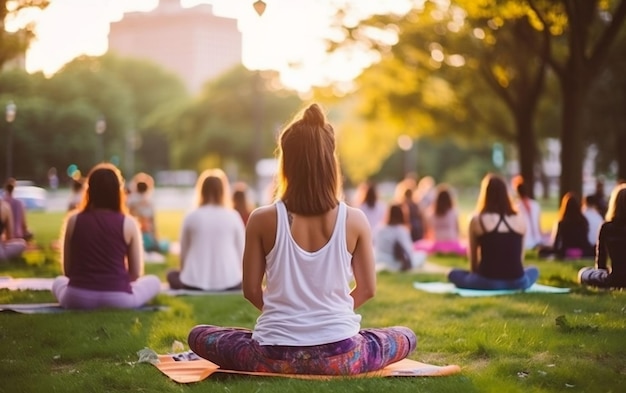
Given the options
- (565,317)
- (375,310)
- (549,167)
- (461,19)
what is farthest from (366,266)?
(549,167)

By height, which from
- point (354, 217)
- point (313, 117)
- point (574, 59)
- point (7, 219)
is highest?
point (574, 59)

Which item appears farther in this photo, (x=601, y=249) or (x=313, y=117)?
(x=601, y=249)

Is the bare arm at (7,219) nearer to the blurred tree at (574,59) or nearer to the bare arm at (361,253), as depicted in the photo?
the blurred tree at (574,59)

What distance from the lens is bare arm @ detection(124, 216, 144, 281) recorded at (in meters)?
9.11

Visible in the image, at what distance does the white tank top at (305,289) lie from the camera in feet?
18.6

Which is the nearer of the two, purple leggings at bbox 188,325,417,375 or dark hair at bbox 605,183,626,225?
purple leggings at bbox 188,325,417,375

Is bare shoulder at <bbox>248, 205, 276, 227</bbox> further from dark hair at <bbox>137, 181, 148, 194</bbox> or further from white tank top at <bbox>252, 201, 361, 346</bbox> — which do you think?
dark hair at <bbox>137, 181, 148, 194</bbox>

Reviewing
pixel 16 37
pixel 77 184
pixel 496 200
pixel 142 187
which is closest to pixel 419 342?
pixel 496 200

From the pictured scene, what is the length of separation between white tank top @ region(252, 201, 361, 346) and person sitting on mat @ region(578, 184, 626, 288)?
4.84 m

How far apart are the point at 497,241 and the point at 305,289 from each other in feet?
18.1

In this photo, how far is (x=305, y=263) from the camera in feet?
18.6

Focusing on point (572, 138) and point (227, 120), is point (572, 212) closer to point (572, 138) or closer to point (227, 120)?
point (572, 138)

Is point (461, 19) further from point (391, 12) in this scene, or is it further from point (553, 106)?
point (553, 106)

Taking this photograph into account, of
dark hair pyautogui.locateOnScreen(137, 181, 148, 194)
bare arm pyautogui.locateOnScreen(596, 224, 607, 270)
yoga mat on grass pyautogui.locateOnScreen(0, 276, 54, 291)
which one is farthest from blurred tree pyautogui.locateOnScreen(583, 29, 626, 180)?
yoga mat on grass pyautogui.locateOnScreen(0, 276, 54, 291)
